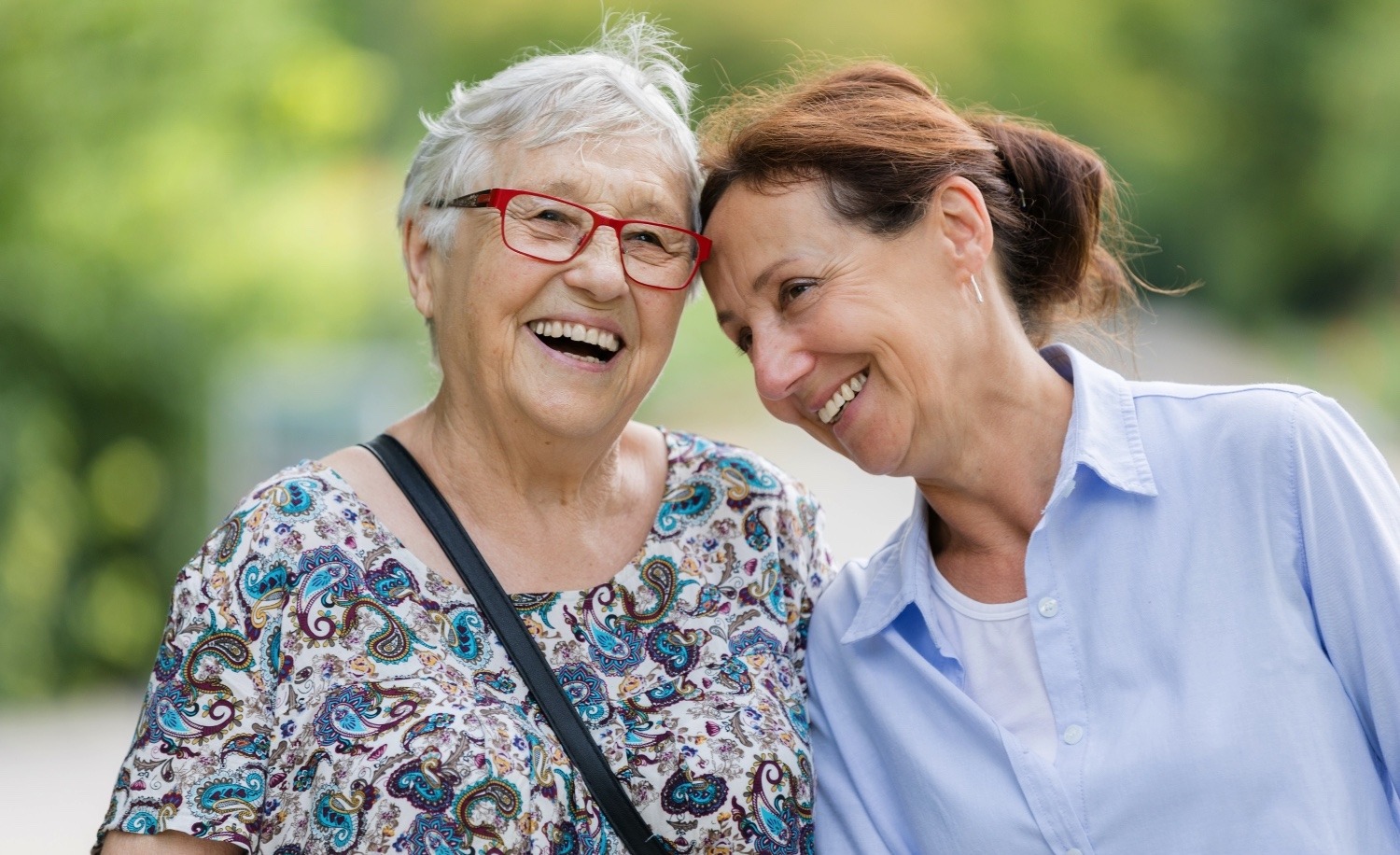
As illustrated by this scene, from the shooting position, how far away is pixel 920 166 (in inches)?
91.1

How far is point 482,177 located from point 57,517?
5617 millimetres

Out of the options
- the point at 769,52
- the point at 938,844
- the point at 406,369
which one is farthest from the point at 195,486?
the point at 769,52

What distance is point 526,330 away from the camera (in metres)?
2.42

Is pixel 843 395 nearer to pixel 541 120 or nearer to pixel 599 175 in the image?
pixel 599 175

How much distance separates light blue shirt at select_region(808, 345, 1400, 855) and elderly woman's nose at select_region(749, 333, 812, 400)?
0.40 m

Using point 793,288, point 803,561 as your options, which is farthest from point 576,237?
point 803,561

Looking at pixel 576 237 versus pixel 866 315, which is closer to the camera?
pixel 866 315

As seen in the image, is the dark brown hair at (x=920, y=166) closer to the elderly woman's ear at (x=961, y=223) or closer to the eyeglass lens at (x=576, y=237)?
Result: the elderly woman's ear at (x=961, y=223)

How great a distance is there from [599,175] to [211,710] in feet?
3.52

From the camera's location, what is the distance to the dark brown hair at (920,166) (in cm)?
231

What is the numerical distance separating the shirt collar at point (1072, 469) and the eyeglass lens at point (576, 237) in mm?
617

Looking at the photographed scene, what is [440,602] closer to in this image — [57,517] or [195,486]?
[57,517]

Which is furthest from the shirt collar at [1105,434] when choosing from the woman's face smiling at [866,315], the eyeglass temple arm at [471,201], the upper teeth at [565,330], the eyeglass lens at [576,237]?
the eyeglass temple arm at [471,201]

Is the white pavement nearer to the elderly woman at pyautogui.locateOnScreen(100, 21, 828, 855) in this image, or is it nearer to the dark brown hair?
the dark brown hair
